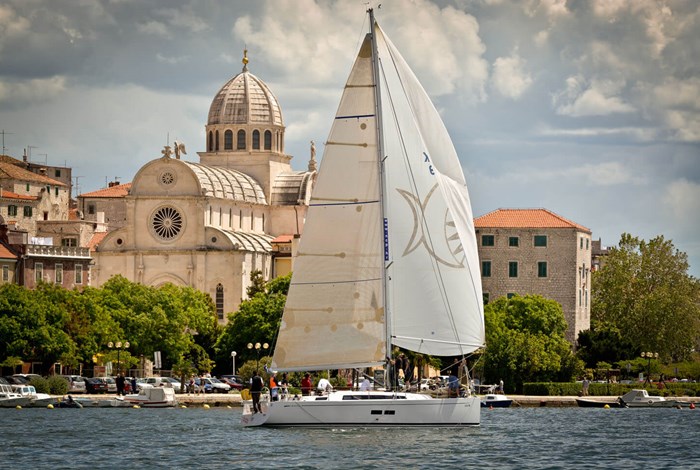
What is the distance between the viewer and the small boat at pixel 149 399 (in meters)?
80.8

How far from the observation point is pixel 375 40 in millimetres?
52469

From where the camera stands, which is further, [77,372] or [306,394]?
[77,372]

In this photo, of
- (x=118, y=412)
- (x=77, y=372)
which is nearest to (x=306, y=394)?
(x=118, y=412)

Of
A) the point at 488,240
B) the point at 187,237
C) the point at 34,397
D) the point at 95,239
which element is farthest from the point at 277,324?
the point at 95,239

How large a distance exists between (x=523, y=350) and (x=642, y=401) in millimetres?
10871

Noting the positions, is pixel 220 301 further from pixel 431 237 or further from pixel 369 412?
pixel 369 412

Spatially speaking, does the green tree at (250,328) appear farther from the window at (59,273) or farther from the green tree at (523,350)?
the green tree at (523,350)

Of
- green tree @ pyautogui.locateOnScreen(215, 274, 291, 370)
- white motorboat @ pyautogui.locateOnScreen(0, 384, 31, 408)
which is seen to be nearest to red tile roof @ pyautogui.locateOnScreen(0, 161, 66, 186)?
green tree @ pyautogui.locateOnScreen(215, 274, 291, 370)

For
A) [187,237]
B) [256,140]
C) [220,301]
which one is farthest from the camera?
[256,140]

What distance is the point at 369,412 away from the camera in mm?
52562

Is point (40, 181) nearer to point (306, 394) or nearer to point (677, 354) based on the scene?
point (677, 354)

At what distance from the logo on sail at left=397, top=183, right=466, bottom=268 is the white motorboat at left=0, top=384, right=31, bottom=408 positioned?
31.4 meters

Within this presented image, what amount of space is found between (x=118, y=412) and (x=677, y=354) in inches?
2498

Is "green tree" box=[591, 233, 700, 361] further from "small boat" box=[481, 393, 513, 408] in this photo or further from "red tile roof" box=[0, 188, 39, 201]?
"red tile roof" box=[0, 188, 39, 201]
